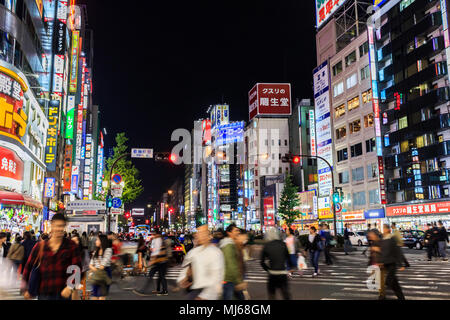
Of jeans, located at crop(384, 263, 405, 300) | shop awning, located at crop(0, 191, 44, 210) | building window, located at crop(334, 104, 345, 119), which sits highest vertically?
building window, located at crop(334, 104, 345, 119)

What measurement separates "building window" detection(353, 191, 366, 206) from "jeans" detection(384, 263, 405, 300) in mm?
44161

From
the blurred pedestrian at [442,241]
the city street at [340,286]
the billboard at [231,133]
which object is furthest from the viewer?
the billboard at [231,133]

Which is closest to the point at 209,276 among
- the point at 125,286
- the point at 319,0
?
the point at 125,286

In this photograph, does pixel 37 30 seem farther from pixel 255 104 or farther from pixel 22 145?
pixel 255 104

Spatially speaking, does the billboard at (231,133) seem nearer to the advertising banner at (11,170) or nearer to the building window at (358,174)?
the building window at (358,174)

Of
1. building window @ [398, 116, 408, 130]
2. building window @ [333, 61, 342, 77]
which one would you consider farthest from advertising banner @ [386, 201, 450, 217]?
building window @ [333, 61, 342, 77]

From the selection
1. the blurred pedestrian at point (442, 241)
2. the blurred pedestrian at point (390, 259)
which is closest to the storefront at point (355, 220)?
the blurred pedestrian at point (442, 241)

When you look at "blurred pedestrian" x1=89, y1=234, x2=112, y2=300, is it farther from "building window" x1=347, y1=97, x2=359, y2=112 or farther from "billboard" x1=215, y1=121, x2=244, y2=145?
"billboard" x1=215, y1=121, x2=244, y2=145

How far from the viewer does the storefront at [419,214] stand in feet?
129

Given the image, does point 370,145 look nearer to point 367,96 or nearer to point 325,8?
point 367,96

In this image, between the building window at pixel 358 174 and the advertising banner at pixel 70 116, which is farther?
the building window at pixel 358 174

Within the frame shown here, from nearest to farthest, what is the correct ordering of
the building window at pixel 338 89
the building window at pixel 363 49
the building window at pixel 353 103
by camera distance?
1. the building window at pixel 363 49
2. the building window at pixel 353 103
3. the building window at pixel 338 89

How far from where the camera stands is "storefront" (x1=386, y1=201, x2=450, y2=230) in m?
39.3

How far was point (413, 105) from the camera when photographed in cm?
4356
